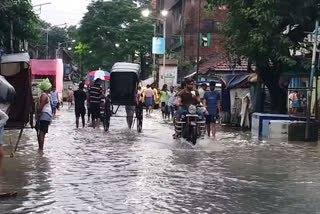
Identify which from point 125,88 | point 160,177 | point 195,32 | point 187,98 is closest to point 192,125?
point 187,98

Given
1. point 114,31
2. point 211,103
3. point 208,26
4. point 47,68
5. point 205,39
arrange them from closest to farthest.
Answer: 1. point 211,103
2. point 47,68
3. point 205,39
4. point 208,26
5. point 114,31

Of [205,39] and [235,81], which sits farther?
[205,39]

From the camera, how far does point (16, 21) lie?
25.0m

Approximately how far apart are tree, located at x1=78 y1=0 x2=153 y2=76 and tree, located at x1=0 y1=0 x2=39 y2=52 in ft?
125

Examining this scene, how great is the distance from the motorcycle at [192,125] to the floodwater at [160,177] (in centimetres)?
26

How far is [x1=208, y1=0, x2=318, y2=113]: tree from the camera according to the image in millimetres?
18984

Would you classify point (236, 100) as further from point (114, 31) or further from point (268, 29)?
point (114, 31)

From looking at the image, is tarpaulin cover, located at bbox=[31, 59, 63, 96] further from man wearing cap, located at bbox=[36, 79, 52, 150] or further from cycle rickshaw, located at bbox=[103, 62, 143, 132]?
man wearing cap, located at bbox=[36, 79, 52, 150]

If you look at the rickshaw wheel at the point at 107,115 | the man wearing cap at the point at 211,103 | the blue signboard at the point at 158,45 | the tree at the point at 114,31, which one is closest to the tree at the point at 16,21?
the rickshaw wheel at the point at 107,115

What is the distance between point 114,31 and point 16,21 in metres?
40.3

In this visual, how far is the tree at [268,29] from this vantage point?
1898 cm

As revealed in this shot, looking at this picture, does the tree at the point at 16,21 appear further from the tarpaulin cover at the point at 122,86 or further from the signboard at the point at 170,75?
the signboard at the point at 170,75

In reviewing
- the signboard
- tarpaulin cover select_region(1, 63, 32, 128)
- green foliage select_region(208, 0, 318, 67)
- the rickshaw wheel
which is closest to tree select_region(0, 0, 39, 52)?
the rickshaw wheel

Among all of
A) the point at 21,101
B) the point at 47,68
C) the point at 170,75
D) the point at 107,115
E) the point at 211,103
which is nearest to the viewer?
the point at 21,101
